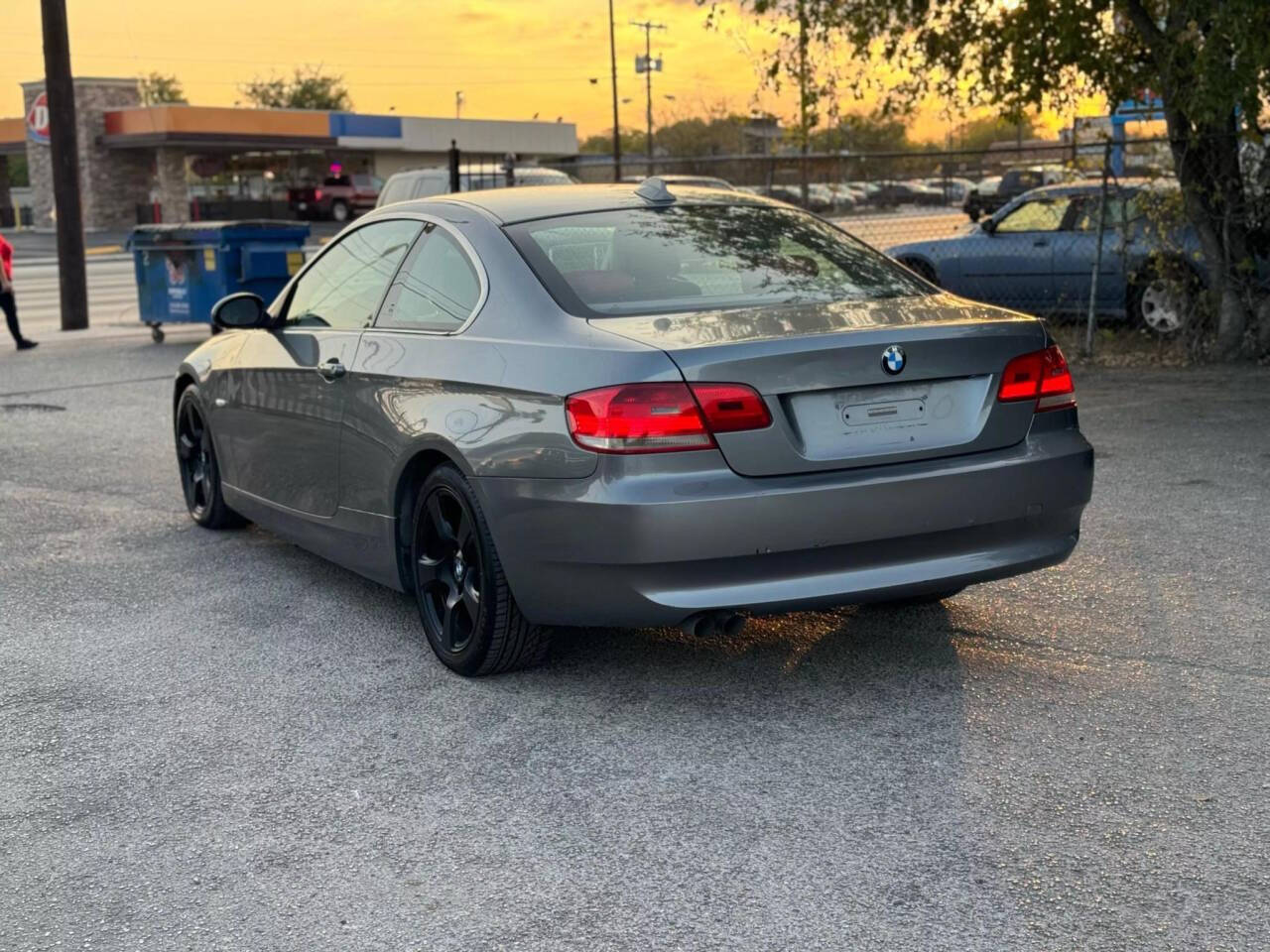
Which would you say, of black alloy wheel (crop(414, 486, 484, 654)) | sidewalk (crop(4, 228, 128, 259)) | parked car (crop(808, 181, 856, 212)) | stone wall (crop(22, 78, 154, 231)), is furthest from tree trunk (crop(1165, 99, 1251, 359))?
stone wall (crop(22, 78, 154, 231))

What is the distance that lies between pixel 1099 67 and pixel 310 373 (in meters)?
8.38

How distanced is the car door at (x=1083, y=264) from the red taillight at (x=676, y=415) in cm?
1014

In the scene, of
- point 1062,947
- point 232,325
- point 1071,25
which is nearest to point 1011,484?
point 1062,947

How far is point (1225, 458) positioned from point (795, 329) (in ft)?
16.2

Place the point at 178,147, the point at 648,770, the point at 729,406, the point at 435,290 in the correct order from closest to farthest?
Result: the point at 648,770 → the point at 729,406 → the point at 435,290 → the point at 178,147

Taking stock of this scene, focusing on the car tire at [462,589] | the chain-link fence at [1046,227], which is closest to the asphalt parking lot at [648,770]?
the car tire at [462,589]

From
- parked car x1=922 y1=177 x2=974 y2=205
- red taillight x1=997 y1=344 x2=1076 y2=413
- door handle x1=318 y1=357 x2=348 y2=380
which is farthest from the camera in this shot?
parked car x1=922 y1=177 x2=974 y2=205

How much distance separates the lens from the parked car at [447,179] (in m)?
17.8

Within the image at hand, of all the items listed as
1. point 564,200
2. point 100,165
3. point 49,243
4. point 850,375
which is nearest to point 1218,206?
point 564,200

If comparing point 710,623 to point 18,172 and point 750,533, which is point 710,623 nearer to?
point 750,533

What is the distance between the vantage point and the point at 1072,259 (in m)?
14.8

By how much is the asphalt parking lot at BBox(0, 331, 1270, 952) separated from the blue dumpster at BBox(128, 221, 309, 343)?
10710 millimetres

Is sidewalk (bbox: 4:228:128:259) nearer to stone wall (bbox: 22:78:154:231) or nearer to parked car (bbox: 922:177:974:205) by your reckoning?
stone wall (bbox: 22:78:154:231)

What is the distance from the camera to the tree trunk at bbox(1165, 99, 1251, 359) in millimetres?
12234
